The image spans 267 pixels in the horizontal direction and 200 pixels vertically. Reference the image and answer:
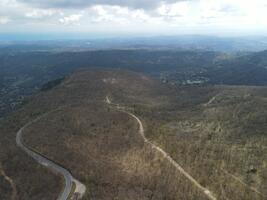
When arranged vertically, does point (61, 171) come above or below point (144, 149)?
below

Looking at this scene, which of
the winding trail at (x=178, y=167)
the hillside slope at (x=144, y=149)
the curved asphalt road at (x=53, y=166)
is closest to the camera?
the winding trail at (x=178, y=167)

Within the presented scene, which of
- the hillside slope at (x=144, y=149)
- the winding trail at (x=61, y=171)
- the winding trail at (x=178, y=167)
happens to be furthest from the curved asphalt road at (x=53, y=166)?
the winding trail at (x=178, y=167)

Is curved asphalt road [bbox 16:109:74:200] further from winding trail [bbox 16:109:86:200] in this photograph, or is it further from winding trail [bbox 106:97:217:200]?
winding trail [bbox 106:97:217:200]

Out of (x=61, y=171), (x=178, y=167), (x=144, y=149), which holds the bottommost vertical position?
(x=61, y=171)

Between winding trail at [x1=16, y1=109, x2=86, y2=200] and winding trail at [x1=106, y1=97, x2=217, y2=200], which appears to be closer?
winding trail at [x1=16, y1=109, x2=86, y2=200]

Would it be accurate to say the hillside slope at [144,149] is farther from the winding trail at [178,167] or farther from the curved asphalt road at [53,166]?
the curved asphalt road at [53,166]

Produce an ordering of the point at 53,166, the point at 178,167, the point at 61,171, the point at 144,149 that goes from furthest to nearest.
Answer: the point at 144,149 < the point at 53,166 < the point at 178,167 < the point at 61,171

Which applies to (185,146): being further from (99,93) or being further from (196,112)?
(99,93)

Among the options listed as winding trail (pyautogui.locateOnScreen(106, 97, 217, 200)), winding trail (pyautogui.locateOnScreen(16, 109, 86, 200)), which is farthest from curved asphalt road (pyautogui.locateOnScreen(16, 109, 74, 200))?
winding trail (pyautogui.locateOnScreen(106, 97, 217, 200))

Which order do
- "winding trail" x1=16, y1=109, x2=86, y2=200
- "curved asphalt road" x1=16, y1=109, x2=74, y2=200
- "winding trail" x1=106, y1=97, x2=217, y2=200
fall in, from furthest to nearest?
"curved asphalt road" x1=16, y1=109, x2=74, y2=200, "winding trail" x1=106, y1=97, x2=217, y2=200, "winding trail" x1=16, y1=109, x2=86, y2=200

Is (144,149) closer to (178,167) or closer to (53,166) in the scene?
(178,167)

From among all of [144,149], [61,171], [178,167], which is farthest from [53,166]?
[178,167]

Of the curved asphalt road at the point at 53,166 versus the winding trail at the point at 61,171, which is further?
the curved asphalt road at the point at 53,166
